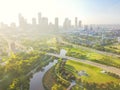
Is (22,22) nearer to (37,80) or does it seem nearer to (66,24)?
(66,24)

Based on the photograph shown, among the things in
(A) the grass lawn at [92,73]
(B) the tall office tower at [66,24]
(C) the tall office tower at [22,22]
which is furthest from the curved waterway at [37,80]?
(B) the tall office tower at [66,24]

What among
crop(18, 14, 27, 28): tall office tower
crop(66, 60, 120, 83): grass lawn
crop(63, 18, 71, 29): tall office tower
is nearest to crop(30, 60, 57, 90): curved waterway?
crop(66, 60, 120, 83): grass lawn

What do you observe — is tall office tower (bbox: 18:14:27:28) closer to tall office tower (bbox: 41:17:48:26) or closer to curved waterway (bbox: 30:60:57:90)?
tall office tower (bbox: 41:17:48:26)

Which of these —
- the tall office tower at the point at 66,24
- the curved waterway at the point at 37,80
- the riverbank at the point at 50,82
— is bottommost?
the curved waterway at the point at 37,80

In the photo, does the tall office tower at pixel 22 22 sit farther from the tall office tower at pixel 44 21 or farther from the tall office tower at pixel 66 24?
the tall office tower at pixel 66 24

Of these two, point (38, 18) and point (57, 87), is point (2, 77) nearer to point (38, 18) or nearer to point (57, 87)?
point (57, 87)

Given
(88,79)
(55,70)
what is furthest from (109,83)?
(55,70)

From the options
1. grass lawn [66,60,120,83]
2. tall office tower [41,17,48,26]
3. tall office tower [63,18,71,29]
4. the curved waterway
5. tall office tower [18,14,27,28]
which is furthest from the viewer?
tall office tower [63,18,71,29]

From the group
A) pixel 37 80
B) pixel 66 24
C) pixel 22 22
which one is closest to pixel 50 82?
pixel 37 80

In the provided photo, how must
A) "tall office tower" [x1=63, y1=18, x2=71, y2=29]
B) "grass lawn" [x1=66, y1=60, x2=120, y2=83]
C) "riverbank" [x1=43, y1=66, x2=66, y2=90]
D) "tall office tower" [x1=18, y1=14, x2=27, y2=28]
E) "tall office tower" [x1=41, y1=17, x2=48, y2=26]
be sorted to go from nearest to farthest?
"riverbank" [x1=43, y1=66, x2=66, y2=90] < "grass lawn" [x1=66, y1=60, x2=120, y2=83] < "tall office tower" [x1=41, y1=17, x2=48, y2=26] < "tall office tower" [x1=18, y1=14, x2=27, y2=28] < "tall office tower" [x1=63, y1=18, x2=71, y2=29]
